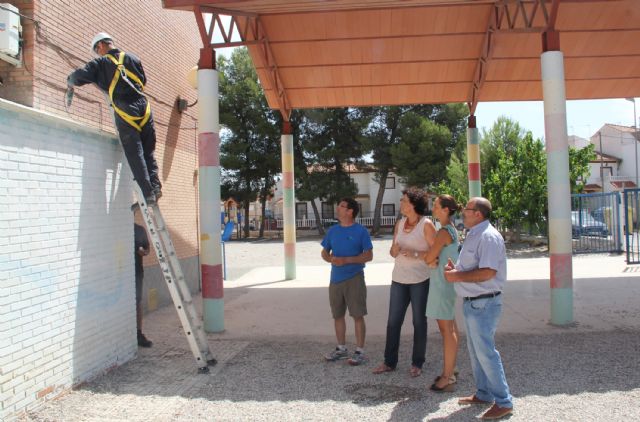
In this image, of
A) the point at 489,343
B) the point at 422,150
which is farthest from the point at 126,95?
the point at 422,150

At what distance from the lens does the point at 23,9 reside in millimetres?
6188

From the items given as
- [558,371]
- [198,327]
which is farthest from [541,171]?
[198,327]

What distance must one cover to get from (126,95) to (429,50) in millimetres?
7622

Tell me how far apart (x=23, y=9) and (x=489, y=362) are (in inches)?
242

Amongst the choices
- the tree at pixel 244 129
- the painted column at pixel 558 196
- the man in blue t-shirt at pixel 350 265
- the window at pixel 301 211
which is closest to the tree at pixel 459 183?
the tree at pixel 244 129

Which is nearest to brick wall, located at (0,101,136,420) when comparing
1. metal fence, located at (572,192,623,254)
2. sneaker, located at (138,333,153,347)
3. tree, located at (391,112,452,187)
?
sneaker, located at (138,333,153,347)

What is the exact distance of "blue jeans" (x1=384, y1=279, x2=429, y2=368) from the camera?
517 centimetres

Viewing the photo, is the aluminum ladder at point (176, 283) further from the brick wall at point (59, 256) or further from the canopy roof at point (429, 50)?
the canopy roof at point (429, 50)

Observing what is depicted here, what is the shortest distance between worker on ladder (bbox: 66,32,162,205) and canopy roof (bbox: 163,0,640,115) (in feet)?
8.36

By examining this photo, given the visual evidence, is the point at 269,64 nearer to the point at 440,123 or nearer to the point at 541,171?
the point at 541,171

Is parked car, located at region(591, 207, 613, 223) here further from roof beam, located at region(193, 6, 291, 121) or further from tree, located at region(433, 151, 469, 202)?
roof beam, located at region(193, 6, 291, 121)

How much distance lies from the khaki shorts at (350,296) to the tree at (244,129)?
31822mm

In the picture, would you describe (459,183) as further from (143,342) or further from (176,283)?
(176,283)

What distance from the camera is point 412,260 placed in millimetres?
5152
